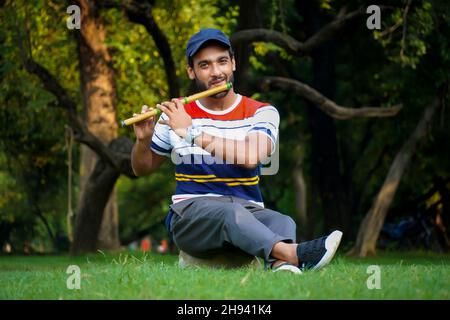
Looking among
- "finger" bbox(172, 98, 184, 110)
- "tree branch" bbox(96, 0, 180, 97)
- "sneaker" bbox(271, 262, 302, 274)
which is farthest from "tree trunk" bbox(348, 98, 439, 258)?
"sneaker" bbox(271, 262, 302, 274)

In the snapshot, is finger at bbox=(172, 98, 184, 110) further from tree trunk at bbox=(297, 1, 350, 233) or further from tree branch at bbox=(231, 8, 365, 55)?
tree trunk at bbox=(297, 1, 350, 233)

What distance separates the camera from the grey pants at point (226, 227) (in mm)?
5887

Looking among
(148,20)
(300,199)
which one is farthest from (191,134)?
(300,199)

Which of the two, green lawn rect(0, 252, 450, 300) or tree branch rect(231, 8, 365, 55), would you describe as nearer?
green lawn rect(0, 252, 450, 300)

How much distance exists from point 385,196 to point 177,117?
40.6 ft

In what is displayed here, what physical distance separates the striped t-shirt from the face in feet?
0.55

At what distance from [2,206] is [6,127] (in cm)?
742

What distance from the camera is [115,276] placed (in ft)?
17.8
